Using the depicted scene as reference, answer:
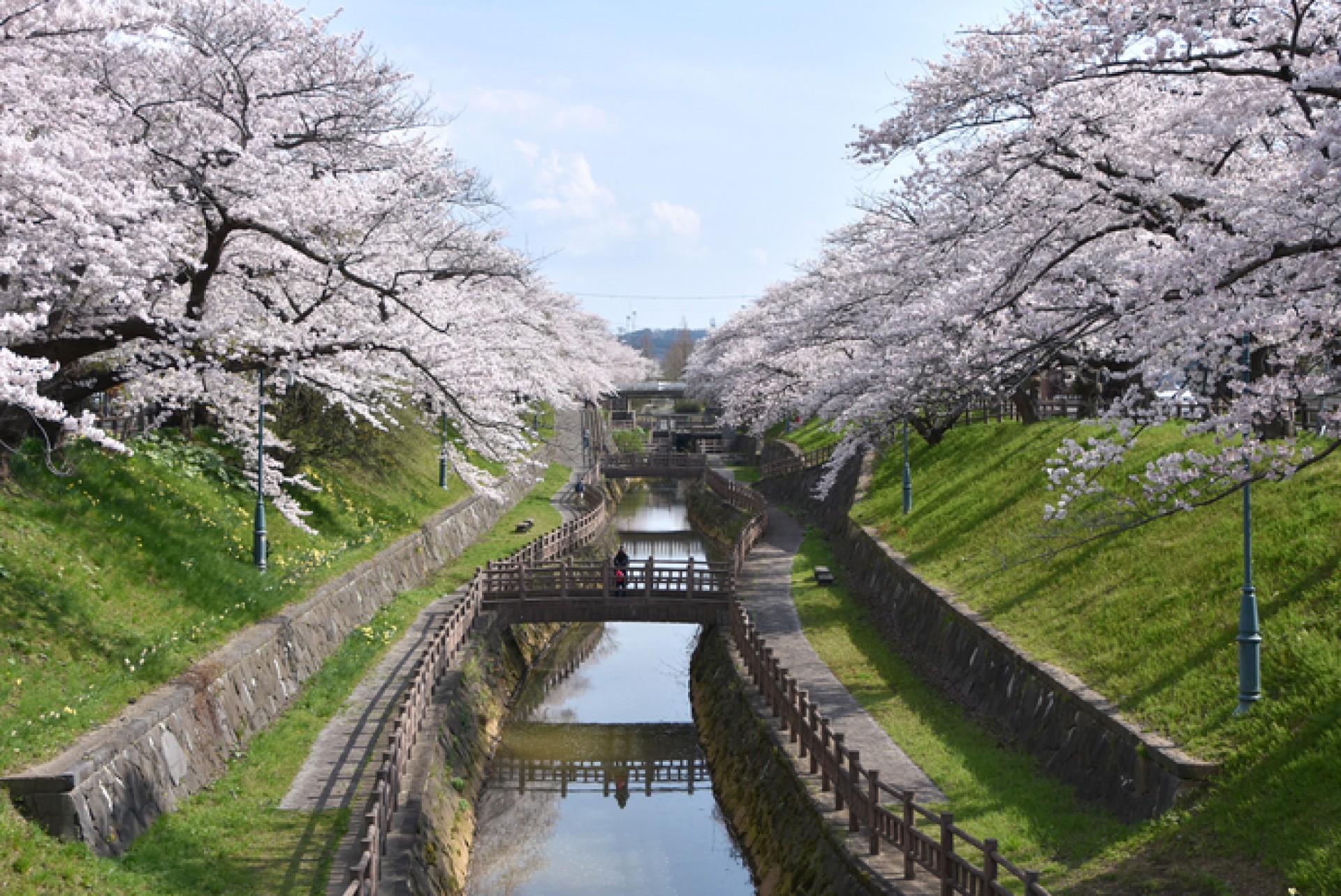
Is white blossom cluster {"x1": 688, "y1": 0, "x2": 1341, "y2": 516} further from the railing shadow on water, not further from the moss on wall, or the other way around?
the moss on wall

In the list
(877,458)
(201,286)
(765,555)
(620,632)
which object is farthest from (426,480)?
(201,286)

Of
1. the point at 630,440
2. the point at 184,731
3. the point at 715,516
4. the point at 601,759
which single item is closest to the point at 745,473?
the point at 715,516

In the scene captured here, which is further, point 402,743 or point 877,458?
point 877,458

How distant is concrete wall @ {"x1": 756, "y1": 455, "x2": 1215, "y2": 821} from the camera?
464 inches

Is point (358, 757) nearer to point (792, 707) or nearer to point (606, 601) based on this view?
point (792, 707)

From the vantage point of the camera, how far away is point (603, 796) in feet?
67.2

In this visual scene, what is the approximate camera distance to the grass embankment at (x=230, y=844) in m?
10.2

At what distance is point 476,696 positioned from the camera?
69.8ft

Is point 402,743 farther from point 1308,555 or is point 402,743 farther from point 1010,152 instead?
point 1308,555

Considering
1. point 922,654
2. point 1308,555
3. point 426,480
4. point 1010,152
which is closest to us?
point 1010,152

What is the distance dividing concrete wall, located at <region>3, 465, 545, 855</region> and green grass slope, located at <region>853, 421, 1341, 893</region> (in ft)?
33.5

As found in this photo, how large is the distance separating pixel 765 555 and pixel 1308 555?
21.6m

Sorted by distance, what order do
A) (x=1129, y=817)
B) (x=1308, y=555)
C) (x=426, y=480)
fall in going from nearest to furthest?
1. (x=1129, y=817)
2. (x=1308, y=555)
3. (x=426, y=480)

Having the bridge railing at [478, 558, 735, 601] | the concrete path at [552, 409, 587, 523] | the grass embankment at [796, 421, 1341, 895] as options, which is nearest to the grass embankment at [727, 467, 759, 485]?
the concrete path at [552, 409, 587, 523]
